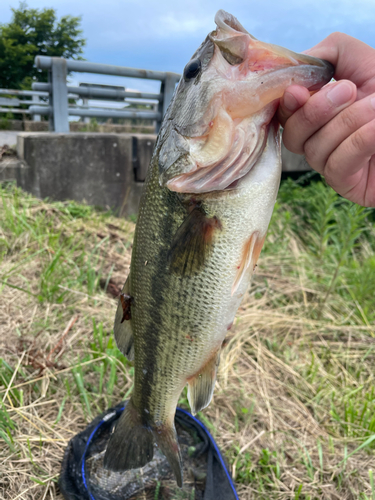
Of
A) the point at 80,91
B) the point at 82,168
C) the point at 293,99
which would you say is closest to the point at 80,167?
the point at 82,168

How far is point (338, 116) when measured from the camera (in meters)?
1.27

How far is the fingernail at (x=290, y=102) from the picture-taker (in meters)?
1.19

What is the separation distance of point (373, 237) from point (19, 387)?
18.7 ft

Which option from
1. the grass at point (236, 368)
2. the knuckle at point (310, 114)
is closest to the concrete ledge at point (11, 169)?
the grass at point (236, 368)

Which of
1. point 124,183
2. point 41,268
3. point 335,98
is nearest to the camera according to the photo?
point 335,98

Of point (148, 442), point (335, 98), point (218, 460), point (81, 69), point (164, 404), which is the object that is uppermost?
point (81, 69)

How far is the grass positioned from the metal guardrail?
189cm

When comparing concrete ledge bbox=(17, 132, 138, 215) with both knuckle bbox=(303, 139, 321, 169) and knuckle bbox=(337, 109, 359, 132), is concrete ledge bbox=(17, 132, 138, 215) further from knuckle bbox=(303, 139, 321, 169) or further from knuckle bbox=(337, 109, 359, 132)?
knuckle bbox=(337, 109, 359, 132)

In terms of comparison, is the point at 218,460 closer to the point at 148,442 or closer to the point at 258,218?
the point at 148,442

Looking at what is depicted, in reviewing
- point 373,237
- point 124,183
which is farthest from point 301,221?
point 124,183

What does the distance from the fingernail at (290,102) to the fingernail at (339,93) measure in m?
0.11

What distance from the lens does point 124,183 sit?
6.03 m

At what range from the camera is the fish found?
1192 mm

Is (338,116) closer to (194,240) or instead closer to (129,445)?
(194,240)
